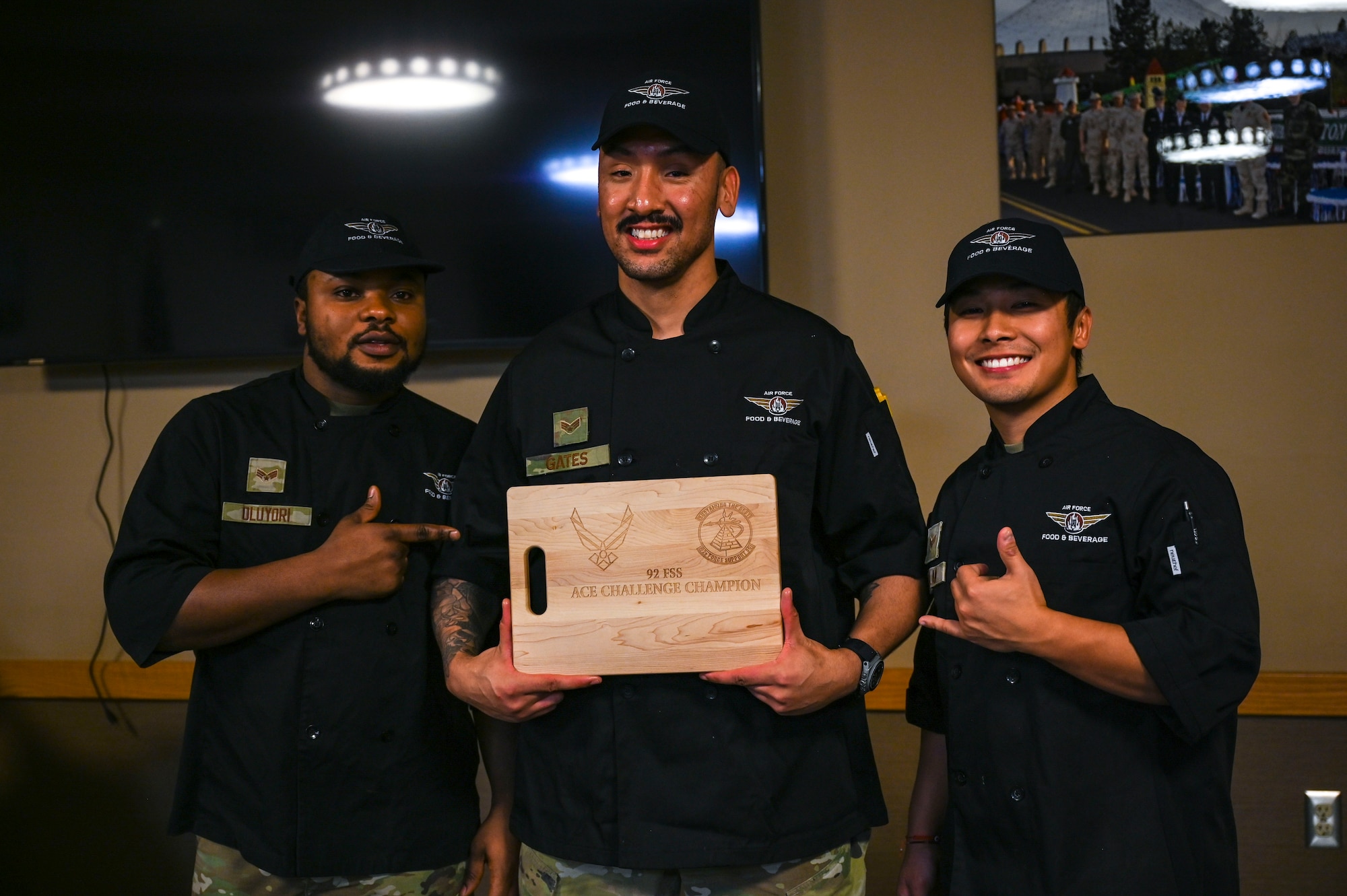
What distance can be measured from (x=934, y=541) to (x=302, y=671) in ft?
3.26

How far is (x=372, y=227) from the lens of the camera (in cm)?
189

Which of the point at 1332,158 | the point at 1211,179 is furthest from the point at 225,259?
the point at 1332,158

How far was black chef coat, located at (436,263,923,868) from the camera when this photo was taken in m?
1.42

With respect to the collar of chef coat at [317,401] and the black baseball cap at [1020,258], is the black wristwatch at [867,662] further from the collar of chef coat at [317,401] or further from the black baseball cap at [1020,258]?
the collar of chef coat at [317,401]

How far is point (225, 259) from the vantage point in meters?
2.81

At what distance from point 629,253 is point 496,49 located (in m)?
1.41

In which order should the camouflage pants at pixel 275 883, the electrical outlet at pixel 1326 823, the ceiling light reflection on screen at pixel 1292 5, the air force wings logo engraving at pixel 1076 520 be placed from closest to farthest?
1. the air force wings logo engraving at pixel 1076 520
2. the camouflage pants at pixel 275 883
3. the electrical outlet at pixel 1326 823
4. the ceiling light reflection on screen at pixel 1292 5

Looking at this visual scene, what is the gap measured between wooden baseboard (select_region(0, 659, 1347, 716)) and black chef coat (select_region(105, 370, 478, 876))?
1143 mm

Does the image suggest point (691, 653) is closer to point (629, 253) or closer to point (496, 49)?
point (629, 253)

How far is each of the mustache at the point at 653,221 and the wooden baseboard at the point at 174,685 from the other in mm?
1392

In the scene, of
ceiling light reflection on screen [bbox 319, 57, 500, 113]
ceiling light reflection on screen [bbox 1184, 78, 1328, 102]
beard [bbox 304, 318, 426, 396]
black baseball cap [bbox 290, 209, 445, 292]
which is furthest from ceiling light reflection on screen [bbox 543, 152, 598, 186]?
ceiling light reflection on screen [bbox 1184, 78, 1328, 102]

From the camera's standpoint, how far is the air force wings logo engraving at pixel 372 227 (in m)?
1.88

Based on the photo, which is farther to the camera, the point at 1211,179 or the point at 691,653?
the point at 1211,179

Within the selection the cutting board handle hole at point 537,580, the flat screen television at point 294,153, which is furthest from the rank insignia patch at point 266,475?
the flat screen television at point 294,153
